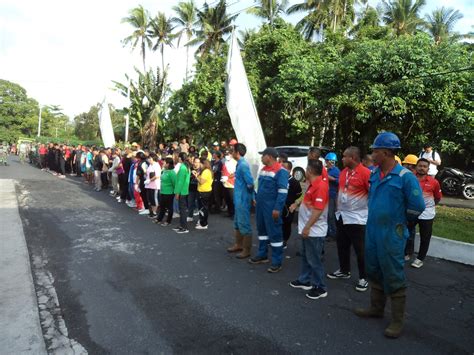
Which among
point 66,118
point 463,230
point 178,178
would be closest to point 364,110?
point 463,230

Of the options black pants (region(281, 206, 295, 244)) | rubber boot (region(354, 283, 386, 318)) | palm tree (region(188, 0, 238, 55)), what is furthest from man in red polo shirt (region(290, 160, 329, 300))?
palm tree (region(188, 0, 238, 55))

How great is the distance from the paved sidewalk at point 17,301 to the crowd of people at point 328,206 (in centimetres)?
287

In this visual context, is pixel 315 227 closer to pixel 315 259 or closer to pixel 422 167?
pixel 315 259

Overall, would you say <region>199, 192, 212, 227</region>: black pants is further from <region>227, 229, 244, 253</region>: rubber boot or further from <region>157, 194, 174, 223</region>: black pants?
<region>227, 229, 244, 253</region>: rubber boot

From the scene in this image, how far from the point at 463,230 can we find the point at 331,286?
440cm

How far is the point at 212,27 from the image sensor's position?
31.1 m

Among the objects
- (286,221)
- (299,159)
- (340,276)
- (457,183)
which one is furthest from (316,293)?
(299,159)

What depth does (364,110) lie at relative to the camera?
45.4 ft

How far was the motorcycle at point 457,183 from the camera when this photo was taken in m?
13.3

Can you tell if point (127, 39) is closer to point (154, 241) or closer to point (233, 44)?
point (233, 44)

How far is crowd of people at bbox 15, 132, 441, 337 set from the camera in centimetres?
344

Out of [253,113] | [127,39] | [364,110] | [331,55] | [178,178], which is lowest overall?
[178,178]

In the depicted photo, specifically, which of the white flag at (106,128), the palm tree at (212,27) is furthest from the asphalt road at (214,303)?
the palm tree at (212,27)

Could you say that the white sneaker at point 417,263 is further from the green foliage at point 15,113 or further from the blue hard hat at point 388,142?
the green foliage at point 15,113
